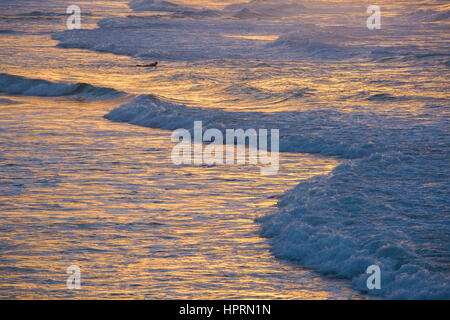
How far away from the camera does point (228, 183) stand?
29.5ft

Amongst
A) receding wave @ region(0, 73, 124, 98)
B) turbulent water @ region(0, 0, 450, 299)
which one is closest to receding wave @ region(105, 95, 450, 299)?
turbulent water @ region(0, 0, 450, 299)

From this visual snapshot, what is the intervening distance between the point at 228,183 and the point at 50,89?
34.7 ft

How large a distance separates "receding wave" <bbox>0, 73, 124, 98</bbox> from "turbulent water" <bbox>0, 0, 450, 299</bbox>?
0.06 metres

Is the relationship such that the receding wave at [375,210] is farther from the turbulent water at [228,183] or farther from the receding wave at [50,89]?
the receding wave at [50,89]

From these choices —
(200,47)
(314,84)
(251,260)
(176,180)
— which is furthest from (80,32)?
(251,260)

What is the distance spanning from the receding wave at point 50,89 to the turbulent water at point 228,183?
64 mm

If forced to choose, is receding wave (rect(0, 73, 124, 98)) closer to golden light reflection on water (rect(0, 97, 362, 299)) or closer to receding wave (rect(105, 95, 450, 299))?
golden light reflection on water (rect(0, 97, 362, 299))

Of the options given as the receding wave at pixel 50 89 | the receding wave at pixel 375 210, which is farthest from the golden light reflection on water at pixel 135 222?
the receding wave at pixel 50 89

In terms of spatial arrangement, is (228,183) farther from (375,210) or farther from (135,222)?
(375,210)

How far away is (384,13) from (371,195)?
38950 millimetres

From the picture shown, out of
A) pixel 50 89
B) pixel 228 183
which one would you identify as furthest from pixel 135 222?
pixel 50 89

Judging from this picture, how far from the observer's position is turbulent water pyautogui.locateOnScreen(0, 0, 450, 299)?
588cm

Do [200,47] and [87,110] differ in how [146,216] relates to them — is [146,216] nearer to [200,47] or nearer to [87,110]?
[87,110]

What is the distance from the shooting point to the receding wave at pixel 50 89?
17469 mm
